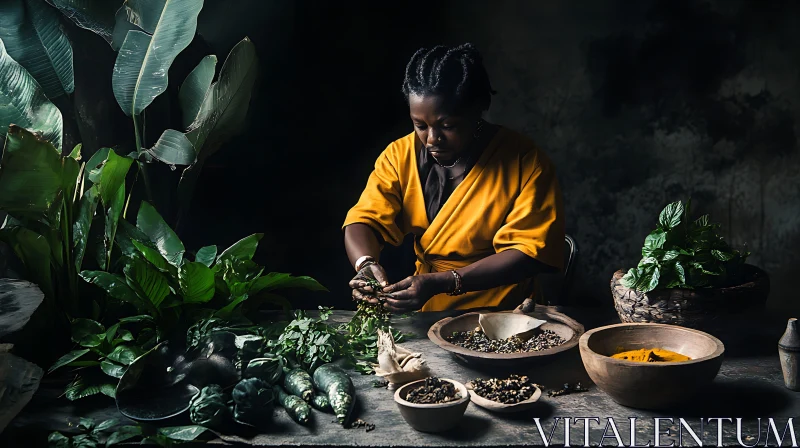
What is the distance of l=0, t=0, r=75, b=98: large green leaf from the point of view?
2.80 metres

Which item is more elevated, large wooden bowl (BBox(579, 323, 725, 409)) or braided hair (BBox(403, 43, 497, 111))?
braided hair (BBox(403, 43, 497, 111))

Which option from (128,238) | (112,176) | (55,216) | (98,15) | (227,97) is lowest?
(128,238)

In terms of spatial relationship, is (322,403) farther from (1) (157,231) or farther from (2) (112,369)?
(1) (157,231)

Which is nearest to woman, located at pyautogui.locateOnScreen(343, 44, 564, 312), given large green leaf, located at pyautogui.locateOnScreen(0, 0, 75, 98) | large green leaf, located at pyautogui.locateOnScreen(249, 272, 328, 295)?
large green leaf, located at pyautogui.locateOnScreen(249, 272, 328, 295)

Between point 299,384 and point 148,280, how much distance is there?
0.57 meters

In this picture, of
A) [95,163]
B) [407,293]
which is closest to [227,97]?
[95,163]

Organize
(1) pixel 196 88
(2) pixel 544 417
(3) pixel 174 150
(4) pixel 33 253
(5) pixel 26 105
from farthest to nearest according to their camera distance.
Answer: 1. (1) pixel 196 88
2. (3) pixel 174 150
3. (5) pixel 26 105
4. (4) pixel 33 253
5. (2) pixel 544 417

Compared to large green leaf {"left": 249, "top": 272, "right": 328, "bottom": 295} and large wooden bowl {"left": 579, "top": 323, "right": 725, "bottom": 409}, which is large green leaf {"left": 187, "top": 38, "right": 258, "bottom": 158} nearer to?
large green leaf {"left": 249, "top": 272, "right": 328, "bottom": 295}

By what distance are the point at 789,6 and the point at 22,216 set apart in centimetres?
348

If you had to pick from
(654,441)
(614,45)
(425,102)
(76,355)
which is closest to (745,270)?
(654,441)

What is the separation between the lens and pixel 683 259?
2154 millimetres

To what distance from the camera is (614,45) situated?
135 inches

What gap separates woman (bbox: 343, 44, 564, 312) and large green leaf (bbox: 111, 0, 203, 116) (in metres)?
0.92

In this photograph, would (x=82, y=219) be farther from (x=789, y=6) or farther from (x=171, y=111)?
(x=789, y=6)
